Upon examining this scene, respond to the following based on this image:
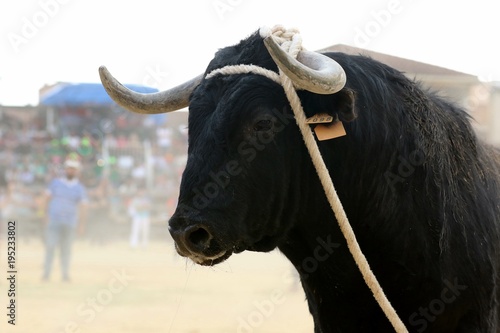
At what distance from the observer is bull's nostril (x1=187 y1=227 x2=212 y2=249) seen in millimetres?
3364

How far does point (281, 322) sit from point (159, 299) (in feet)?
8.87

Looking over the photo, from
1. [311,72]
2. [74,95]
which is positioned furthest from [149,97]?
[74,95]

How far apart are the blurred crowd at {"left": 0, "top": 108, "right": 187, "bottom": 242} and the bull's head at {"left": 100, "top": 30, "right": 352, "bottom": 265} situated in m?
17.8

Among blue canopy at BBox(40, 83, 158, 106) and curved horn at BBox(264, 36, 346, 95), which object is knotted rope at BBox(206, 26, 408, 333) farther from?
blue canopy at BBox(40, 83, 158, 106)

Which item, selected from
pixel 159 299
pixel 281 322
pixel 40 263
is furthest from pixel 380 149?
pixel 40 263

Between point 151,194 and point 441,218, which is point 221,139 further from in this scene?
point 151,194

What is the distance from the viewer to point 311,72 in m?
3.31

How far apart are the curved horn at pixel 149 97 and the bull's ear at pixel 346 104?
0.88 meters

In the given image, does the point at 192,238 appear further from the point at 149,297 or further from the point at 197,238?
the point at 149,297

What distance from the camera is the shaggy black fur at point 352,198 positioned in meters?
3.54

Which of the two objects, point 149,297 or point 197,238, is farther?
point 149,297

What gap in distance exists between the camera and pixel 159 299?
12.5 m

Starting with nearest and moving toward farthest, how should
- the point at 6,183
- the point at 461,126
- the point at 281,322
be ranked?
the point at 461,126, the point at 281,322, the point at 6,183

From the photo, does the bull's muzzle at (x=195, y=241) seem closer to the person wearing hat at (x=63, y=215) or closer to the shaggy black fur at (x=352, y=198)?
the shaggy black fur at (x=352, y=198)
